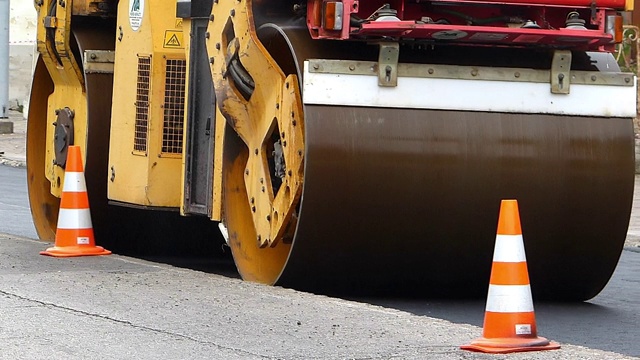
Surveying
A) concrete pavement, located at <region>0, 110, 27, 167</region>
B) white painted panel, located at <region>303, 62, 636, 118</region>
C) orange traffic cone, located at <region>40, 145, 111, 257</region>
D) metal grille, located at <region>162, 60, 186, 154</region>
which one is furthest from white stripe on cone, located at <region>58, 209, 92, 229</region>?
Result: concrete pavement, located at <region>0, 110, 27, 167</region>

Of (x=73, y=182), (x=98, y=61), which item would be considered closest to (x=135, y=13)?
(x=98, y=61)

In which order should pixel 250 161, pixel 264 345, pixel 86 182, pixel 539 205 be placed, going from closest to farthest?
pixel 264 345 → pixel 539 205 → pixel 250 161 → pixel 86 182

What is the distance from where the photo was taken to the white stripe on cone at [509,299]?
5.65 meters

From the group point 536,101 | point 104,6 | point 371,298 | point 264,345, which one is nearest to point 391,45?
point 536,101

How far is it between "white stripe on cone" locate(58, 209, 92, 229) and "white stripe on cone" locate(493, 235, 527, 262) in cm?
359

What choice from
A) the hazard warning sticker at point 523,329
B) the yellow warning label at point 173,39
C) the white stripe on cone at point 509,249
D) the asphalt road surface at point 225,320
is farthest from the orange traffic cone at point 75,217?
the hazard warning sticker at point 523,329

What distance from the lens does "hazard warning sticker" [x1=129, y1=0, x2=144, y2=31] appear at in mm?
8609

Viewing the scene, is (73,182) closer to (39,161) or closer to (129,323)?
(39,161)

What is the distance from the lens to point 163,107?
336 inches

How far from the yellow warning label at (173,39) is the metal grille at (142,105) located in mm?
135

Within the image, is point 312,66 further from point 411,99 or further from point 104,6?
point 104,6

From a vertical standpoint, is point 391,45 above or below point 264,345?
above

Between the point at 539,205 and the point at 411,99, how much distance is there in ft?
2.56

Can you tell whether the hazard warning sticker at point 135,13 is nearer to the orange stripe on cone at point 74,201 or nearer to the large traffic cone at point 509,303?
the orange stripe on cone at point 74,201
